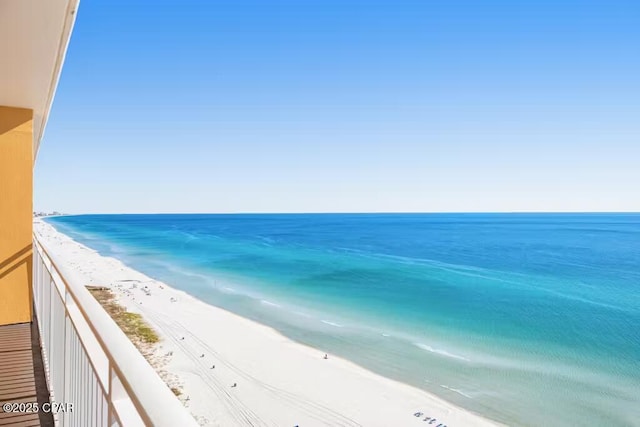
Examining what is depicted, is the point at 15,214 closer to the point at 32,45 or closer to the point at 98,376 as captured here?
the point at 32,45

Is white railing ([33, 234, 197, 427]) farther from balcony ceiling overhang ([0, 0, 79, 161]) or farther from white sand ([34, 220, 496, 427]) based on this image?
white sand ([34, 220, 496, 427])

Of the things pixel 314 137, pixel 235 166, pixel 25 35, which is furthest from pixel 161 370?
pixel 235 166

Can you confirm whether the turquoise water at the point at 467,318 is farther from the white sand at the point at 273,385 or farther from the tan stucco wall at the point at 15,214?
the tan stucco wall at the point at 15,214

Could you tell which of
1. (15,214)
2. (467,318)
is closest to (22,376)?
(15,214)

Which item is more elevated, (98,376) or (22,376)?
(98,376)

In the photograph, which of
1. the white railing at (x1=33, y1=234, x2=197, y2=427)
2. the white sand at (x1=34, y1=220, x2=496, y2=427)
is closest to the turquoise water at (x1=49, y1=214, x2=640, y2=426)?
the white sand at (x1=34, y1=220, x2=496, y2=427)
